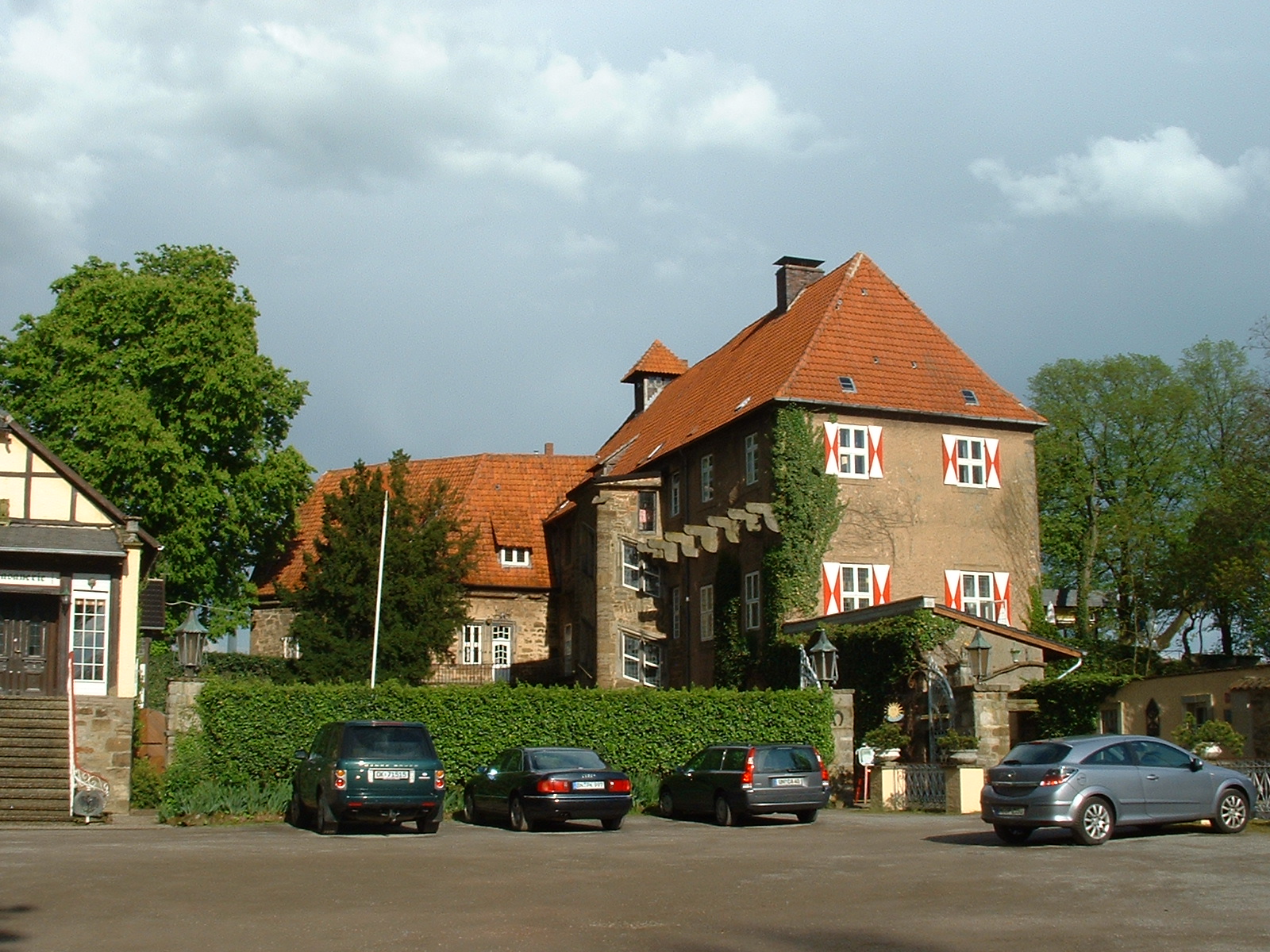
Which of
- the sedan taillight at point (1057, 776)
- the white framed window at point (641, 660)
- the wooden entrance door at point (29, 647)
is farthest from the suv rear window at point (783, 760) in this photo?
the white framed window at point (641, 660)

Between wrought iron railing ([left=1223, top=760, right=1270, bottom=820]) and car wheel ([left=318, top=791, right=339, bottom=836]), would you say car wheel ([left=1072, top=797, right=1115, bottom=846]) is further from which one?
car wheel ([left=318, top=791, right=339, bottom=836])

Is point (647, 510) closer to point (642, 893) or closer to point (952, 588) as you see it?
point (952, 588)

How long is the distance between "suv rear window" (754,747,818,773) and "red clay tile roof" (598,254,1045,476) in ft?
50.8

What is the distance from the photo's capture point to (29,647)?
97.0ft

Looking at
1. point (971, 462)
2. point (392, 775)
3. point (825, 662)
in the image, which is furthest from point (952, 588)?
point (392, 775)

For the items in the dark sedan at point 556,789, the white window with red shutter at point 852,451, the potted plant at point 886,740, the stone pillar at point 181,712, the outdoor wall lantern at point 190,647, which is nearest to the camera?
the dark sedan at point 556,789

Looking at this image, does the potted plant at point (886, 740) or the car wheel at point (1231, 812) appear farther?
the potted plant at point (886, 740)

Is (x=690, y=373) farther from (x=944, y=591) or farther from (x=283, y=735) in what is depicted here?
(x=283, y=735)

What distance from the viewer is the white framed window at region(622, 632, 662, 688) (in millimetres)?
45062

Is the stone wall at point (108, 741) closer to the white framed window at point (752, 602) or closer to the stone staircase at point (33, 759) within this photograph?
the stone staircase at point (33, 759)

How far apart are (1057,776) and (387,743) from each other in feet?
31.9

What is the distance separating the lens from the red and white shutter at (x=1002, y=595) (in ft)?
128

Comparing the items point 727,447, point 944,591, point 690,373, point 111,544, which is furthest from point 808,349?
point 111,544

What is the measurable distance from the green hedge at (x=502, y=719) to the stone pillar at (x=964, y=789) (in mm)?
4701
